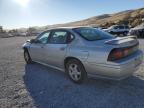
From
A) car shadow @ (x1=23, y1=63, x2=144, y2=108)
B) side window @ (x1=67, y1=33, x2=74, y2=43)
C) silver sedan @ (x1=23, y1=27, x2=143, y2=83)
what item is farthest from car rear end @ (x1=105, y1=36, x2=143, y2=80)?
side window @ (x1=67, y1=33, x2=74, y2=43)

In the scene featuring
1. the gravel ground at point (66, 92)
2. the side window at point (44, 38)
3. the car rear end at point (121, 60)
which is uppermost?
the side window at point (44, 38)

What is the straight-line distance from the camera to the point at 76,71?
5234 millimetres

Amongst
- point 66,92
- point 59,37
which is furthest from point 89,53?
point 59,37

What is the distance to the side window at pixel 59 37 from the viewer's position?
18.6ft

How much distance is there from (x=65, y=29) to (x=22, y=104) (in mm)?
2518

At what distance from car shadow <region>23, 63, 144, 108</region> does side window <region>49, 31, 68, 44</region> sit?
1.12 meters

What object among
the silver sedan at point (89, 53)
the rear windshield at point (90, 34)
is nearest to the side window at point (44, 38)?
the silver sedan at point (89, 53)

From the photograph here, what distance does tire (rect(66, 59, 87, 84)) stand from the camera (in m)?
5.05

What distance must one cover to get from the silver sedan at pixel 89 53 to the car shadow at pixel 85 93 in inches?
14.0

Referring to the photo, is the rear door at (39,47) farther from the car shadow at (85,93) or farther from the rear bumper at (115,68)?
the rear bumper at (115,68)

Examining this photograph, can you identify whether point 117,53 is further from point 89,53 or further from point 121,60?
point 89,53

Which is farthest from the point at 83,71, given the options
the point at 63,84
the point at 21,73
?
the point at 21,73

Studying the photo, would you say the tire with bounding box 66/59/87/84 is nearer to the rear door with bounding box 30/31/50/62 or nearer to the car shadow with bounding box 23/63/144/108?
the car shadow with bounding box 23/63/144/108

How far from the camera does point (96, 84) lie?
525 centimetres
